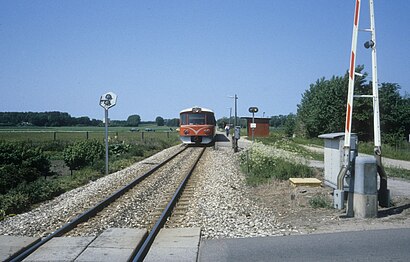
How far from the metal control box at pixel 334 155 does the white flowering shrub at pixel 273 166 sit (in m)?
2.82

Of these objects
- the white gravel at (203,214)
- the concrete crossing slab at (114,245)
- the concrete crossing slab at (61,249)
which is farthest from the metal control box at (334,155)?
the concrete crossing slab at (61,249)

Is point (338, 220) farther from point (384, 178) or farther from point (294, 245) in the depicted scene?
point (294, 245)

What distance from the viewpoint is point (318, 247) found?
5.34 m

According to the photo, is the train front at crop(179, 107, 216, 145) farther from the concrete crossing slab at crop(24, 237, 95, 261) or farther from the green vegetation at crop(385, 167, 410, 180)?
the concrete crossing slab at crop(24, 237, 95, 261)

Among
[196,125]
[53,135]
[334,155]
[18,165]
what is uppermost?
[196,125]

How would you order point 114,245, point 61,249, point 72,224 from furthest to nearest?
point 72,224
point 114,245
point 61,249

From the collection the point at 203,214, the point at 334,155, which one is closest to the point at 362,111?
the point at 334,155

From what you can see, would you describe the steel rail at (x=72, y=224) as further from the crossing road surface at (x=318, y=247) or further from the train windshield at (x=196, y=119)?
the train windshield at (x=196, y=119)

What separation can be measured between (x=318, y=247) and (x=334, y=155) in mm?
3703

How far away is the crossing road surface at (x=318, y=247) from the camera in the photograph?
496 cm

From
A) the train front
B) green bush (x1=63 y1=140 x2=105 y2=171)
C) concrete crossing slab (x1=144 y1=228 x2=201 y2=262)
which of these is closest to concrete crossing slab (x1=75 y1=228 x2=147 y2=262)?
concrete crossing slab (x1=144 y1=228 x2=201 y2=262)

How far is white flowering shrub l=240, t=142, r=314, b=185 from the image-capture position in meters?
12.2

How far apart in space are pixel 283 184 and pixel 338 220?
4.20m

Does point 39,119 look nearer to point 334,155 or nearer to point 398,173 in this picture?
point 398,173
